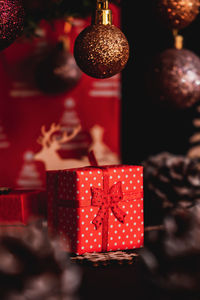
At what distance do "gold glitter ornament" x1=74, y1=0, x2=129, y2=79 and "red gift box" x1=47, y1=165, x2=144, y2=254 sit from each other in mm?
278

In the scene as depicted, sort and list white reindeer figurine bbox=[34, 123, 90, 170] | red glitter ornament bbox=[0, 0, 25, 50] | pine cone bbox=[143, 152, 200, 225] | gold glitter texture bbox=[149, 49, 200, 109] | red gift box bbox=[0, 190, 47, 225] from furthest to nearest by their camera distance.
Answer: white reindeer figurine bbox=[34, 123, 90, 170]
pine cone bbox=[143, 152, 200, 225]
gold glitter texture bbox=[149, 49, 200, 109]
red gift box bbox=[0, 190, 47, 225]
red glitter ornament bbox=[0, 0, 25, 50]

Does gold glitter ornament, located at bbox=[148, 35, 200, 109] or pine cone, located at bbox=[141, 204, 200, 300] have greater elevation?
gold glitter ornament, located at bbox=[148, 35, 200, 109]

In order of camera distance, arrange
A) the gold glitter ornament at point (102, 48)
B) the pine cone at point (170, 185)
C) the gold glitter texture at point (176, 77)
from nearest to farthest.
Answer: the gold glitter ornament at point (102, 48), the gold glitter texture at point (176, 77), the pine cone at point (170, 185)

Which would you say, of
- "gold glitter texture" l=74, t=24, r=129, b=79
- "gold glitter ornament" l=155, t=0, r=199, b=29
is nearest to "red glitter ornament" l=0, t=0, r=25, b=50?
"gold glitter texture" l=74, t=24, r=129, b=79

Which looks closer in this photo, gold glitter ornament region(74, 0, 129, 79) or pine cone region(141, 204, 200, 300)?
pine cone region(141, 204, 200, 300)

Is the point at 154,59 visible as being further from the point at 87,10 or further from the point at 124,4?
the point at 124,4

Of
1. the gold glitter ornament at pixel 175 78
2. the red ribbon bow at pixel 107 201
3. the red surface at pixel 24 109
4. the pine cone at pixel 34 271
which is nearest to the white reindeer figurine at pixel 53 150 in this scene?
the red surface at pixel 24 109

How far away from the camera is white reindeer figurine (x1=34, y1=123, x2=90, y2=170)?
1.85 m

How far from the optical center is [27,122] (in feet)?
6.37

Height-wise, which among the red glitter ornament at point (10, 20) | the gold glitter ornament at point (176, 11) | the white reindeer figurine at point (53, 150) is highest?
the gold glitter ornament at point (176, 11)

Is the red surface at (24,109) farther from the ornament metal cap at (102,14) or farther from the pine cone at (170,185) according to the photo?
the ornament metal cap at (102,14)

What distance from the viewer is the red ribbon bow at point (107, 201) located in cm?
114

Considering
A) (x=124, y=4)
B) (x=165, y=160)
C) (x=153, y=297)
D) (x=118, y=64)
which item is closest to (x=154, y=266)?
(x=153, y=297)

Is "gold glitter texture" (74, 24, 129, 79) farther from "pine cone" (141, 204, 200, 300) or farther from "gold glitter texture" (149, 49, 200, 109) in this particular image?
"pine cone" (141, 204, 200, 300)
